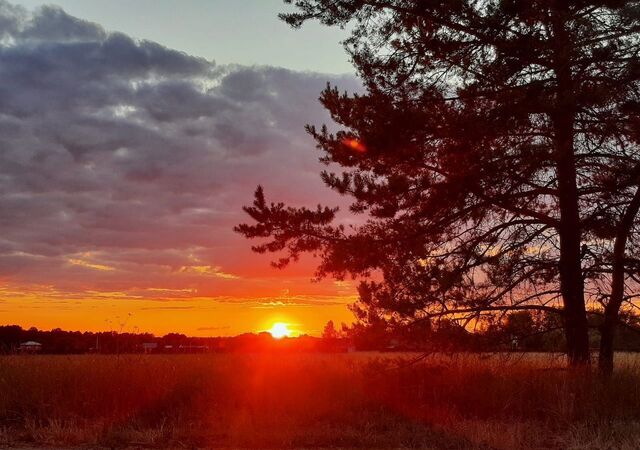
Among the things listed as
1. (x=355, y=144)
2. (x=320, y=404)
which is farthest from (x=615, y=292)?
(x=320, y=404)

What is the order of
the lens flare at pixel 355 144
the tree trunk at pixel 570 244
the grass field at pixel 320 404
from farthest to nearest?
the lens flare at pixel 355 144, the tree trunk at pixel 570 244, the grass field at pixel 320 404

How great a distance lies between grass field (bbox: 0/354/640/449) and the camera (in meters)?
10.4

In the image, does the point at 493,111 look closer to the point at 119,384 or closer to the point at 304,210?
the point at 304,210

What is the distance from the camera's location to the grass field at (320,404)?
1036 cm

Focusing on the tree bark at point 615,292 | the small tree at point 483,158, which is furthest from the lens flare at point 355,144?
the tree bark at point 615,292

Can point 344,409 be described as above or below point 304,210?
below

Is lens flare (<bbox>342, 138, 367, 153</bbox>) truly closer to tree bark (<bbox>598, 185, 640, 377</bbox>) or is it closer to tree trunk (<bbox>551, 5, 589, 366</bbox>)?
tree trunk (<bbox>551, 5, 589, 366</bbox>)

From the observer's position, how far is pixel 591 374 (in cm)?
1283

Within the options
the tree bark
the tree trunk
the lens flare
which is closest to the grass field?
the tree bark

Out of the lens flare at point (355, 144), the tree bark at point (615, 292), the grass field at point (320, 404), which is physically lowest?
the grass field at point (320, 404)

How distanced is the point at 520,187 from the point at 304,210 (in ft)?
14.8

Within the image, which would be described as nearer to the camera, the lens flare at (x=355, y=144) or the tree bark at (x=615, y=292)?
the tree bark at (x=615, y=292)

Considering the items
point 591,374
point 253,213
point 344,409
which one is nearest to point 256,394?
point 344,409

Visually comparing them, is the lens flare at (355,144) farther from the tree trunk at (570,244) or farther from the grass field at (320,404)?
→ the grass field at (320,404)
